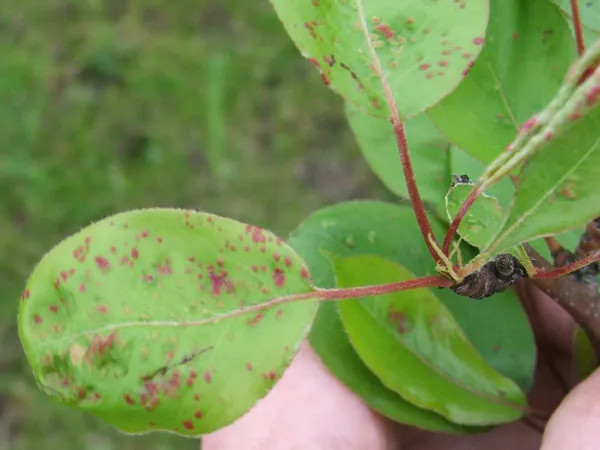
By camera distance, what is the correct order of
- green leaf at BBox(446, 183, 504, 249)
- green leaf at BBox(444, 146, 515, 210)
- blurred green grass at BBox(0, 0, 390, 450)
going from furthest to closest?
blurred green grass at BBox(0, 0, 390, 450)
green leaf at BBox(444, 146, 515, 210)
green leaf at BBox(446, 183, 504, 249)

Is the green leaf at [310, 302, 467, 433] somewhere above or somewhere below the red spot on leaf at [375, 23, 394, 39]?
below

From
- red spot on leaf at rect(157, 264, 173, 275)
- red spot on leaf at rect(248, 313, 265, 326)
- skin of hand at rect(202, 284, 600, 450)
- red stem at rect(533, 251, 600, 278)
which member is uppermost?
red spot on leaf at rect(157, 264, 173, 275)

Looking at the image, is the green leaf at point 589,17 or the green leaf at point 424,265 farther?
the green leaf at point 424,265

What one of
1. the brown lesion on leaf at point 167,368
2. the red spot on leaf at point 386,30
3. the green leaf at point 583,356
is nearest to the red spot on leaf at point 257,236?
the brown lesion on leaf at point 167,368

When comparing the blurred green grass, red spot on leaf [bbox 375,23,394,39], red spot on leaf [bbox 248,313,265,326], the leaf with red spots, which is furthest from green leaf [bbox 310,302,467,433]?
the blurred green grass

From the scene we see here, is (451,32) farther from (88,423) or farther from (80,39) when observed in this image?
(80,39)

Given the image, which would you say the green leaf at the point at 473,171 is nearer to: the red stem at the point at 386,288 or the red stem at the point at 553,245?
the red stem at the point at 553,245

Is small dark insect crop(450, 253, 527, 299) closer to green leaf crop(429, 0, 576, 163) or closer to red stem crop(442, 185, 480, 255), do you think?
red stem crop(442, 185, 480, 255)
